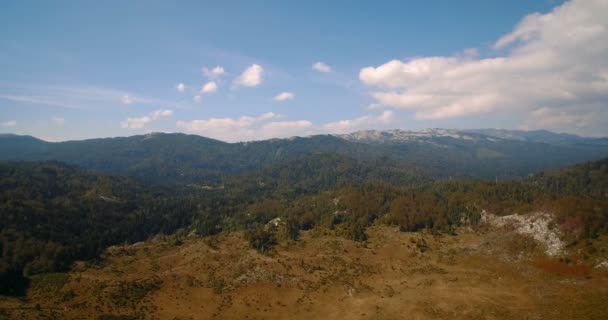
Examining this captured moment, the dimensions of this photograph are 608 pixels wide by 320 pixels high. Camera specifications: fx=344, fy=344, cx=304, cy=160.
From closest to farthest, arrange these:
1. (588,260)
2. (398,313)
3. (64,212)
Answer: (398,313) → (588,260) → (64,212)

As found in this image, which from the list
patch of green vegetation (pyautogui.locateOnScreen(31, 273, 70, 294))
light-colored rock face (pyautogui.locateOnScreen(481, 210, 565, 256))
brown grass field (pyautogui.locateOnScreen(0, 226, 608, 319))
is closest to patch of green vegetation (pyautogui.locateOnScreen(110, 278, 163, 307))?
brown grass field (pyautogui.locateOnScreen(0, 226, 608, 319))

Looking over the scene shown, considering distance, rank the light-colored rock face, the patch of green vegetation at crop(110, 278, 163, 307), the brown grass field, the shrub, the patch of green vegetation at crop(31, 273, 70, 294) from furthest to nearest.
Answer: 1. the shrub
2. the light-colored rock face
3. the patch of green vegetation at crop(31, 273, 70, 294)
4. the patch of green vegetation at crop(110, 278, 163, 307)
5. the brown grass field

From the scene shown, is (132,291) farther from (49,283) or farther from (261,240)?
(261,240)

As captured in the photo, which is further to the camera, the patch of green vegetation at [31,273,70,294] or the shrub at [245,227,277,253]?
the shrub at [245,227,277,253]

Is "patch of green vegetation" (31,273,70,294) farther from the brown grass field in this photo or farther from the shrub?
the shrub

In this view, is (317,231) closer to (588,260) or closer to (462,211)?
(462,211)

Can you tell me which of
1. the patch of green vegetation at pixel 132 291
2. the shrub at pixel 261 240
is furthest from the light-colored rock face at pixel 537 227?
the patch of green vegetation at pixel 132 291

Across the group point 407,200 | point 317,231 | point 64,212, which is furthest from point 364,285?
point 64,212

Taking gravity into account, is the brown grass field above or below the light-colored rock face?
below
